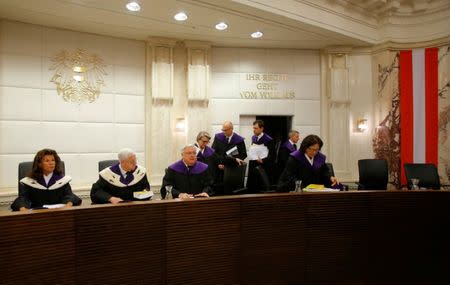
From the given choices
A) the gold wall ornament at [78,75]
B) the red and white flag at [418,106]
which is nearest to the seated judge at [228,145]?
the gold wall ornament at [78,75]

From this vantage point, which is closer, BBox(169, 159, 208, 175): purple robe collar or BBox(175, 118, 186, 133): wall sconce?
BBox(169, 159, 208, 175): purple robe collar

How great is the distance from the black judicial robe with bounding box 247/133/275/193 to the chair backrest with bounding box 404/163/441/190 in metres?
1.97

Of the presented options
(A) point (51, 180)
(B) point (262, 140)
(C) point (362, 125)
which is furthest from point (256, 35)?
(A) point (51, 180)

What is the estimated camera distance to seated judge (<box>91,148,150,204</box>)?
11.1 feet

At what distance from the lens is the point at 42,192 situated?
10.6 ft

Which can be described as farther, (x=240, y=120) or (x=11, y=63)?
(x=240, y=120)

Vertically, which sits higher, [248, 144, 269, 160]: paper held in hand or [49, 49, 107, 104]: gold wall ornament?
[49, 49, 107, 104]: gold wall ornament

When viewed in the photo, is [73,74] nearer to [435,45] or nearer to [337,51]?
[337,51]

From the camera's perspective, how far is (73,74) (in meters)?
5.53

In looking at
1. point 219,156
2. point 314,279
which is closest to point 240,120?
point 219,156

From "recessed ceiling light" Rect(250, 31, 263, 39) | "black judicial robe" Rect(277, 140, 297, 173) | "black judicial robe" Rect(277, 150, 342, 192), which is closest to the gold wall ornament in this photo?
"recessed ceiling light" Rect(250, 31, 263, 39)

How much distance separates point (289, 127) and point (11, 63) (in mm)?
4783

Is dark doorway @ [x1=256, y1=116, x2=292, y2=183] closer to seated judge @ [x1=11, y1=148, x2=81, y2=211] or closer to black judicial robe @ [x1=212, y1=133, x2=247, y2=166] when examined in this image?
black judicial robe @ [x1=212, y1=133, x2=247, y2=166]

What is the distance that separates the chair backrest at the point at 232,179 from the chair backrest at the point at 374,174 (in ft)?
6.51
